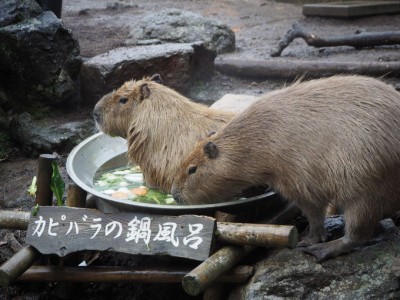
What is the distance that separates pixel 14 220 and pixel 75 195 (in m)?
0.47

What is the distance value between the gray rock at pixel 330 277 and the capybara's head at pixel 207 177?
1.90ft

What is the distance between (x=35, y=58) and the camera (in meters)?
7.14

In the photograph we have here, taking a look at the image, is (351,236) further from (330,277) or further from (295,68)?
(295,68)

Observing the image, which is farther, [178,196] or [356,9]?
[356,9]

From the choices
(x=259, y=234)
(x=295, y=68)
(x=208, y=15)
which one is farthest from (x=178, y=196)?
(x=208, y=15)

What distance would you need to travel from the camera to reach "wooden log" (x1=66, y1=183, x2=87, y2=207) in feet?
16.2

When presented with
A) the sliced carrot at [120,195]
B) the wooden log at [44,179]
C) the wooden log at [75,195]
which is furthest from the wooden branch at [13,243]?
the sliced carrot at [120,195]

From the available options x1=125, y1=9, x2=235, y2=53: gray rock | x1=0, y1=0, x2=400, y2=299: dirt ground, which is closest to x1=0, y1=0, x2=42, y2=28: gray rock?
x1=0, y1=0, x2=400, y2=299: dirt ground

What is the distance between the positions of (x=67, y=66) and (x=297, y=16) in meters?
5.44

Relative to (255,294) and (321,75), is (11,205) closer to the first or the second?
(255,294)

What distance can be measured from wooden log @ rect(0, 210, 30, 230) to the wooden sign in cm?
17

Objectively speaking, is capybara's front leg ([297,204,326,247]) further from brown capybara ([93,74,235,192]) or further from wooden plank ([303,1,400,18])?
wooden plank ([303,1,400,18])

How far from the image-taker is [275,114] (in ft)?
14.4

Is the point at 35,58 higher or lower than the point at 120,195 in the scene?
higher
